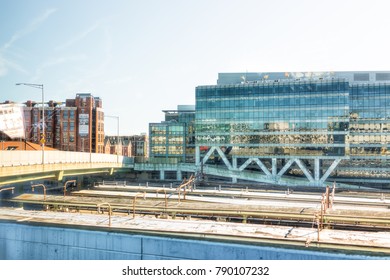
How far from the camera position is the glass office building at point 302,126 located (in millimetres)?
71500

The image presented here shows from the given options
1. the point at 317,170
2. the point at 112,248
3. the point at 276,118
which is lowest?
the point at 317,170

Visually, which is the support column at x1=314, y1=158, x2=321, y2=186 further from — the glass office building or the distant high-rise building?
the distant high-rise building

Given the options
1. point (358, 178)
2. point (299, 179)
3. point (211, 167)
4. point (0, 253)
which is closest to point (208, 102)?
point (211, 167)

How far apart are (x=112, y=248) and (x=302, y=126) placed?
63.0m

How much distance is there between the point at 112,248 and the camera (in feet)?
55.1

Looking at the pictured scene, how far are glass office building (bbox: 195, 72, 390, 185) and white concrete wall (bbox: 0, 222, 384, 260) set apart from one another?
61.0 metres

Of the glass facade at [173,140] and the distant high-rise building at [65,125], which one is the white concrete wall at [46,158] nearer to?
the glass facade at [173,140]

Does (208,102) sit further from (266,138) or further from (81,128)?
(81,128)

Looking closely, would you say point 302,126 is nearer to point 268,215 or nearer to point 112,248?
point 268,215

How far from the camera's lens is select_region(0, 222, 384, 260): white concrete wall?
1483 centimetres

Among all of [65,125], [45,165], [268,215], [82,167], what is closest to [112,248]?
[268,215]

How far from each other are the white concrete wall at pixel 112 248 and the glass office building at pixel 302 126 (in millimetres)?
61032

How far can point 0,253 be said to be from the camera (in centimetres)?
1886

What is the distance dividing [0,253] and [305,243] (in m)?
16.8
